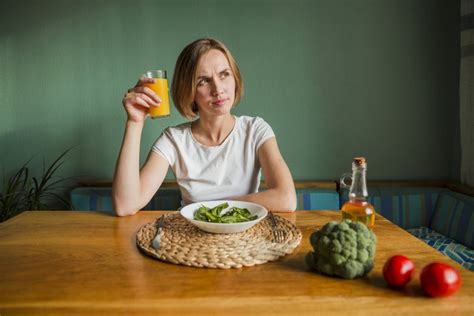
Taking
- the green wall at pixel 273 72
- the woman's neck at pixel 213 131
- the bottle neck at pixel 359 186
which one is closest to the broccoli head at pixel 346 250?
the bottle neck at pixel 359 186

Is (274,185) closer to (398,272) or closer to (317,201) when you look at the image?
(398,272)

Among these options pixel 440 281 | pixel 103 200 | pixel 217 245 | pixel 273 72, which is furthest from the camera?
pixel 273 72

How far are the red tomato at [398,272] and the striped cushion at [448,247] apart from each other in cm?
122

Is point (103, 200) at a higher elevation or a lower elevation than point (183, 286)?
lower

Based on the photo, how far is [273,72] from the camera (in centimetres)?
246

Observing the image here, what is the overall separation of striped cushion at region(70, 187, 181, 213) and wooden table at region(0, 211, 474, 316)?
117cm

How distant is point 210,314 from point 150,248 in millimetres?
319

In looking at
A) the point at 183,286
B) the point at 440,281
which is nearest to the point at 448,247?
the point at 440,281

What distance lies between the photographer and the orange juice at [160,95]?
4.54 feet

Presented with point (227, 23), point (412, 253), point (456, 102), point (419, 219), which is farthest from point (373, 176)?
point (412, 253)

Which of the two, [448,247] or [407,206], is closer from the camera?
[448,247]

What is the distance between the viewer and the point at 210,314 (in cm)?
69

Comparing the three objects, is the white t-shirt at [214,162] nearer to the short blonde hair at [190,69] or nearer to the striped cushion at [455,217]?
the short blonde hair at [190,69]

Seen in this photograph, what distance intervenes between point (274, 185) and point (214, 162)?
34 centimetres
